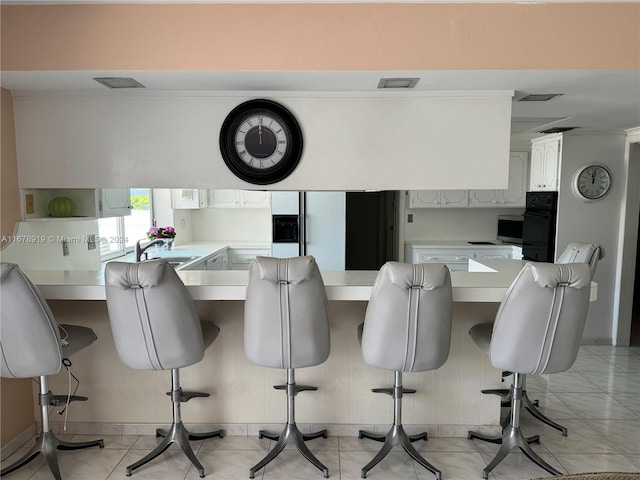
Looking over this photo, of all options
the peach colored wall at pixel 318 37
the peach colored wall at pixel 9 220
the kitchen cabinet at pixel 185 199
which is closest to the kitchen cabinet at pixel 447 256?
the kitchen cabinet at pixel 185 199

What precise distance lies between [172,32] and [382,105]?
1.23 metres

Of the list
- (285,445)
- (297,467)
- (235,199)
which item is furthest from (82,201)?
(235,199)

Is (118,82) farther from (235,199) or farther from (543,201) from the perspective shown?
(543,201)

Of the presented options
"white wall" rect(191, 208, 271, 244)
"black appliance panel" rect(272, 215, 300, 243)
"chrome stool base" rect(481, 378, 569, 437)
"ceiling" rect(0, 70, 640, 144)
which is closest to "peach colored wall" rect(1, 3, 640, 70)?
"ceiling" rect(0, 70, 640, 144)

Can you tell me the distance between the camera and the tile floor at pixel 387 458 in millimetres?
2523

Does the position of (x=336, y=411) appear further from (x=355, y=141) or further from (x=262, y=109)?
(x=262, y=109)

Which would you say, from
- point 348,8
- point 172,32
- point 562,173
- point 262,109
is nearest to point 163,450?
point 262,109

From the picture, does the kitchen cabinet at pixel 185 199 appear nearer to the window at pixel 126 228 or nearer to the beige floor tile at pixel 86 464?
the window at pixel 126 228

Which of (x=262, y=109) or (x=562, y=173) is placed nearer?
(x=262, y=109)

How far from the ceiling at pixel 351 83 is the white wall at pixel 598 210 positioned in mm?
1485

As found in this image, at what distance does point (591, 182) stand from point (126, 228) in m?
4.84

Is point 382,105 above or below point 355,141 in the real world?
above

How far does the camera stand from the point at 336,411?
9.59ft

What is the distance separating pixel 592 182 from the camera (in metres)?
4.57
